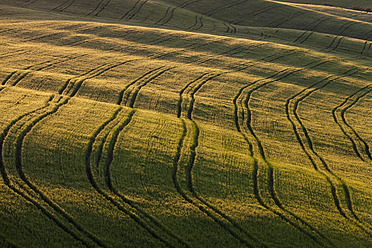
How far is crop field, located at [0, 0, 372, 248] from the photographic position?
7.16m

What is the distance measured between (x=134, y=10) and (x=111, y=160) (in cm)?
2817

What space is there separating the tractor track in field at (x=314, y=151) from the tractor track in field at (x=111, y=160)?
14.3 ft

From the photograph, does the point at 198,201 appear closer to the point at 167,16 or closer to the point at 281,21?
the point at 167,16

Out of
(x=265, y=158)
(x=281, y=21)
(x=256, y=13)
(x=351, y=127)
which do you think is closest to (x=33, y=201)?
(x=265, y=158)

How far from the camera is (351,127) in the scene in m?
13.5

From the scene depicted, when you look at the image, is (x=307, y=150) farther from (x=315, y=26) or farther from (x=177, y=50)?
(x=315, y=26)

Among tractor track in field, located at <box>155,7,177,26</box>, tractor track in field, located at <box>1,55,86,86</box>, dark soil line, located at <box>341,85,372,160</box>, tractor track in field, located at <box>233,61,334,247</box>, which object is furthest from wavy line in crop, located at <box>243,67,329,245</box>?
tractor track in field, located at <box>155,7,177,26</box>

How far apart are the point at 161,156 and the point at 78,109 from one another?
398 cm

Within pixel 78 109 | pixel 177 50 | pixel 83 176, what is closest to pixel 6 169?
Answer: pixel 83 176

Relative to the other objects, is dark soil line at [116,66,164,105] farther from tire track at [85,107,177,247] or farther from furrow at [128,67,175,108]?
tire track at [85,107,177,247]

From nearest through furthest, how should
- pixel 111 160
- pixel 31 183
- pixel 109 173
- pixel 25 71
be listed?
pixel 31 183 → pixel 109 173 → pixel 111 160 → pixel 25 71

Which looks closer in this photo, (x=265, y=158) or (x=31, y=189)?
(x=31, y=189)

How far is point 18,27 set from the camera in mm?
22812

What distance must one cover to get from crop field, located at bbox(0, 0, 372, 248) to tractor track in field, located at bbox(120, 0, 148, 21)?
34.1 ft
